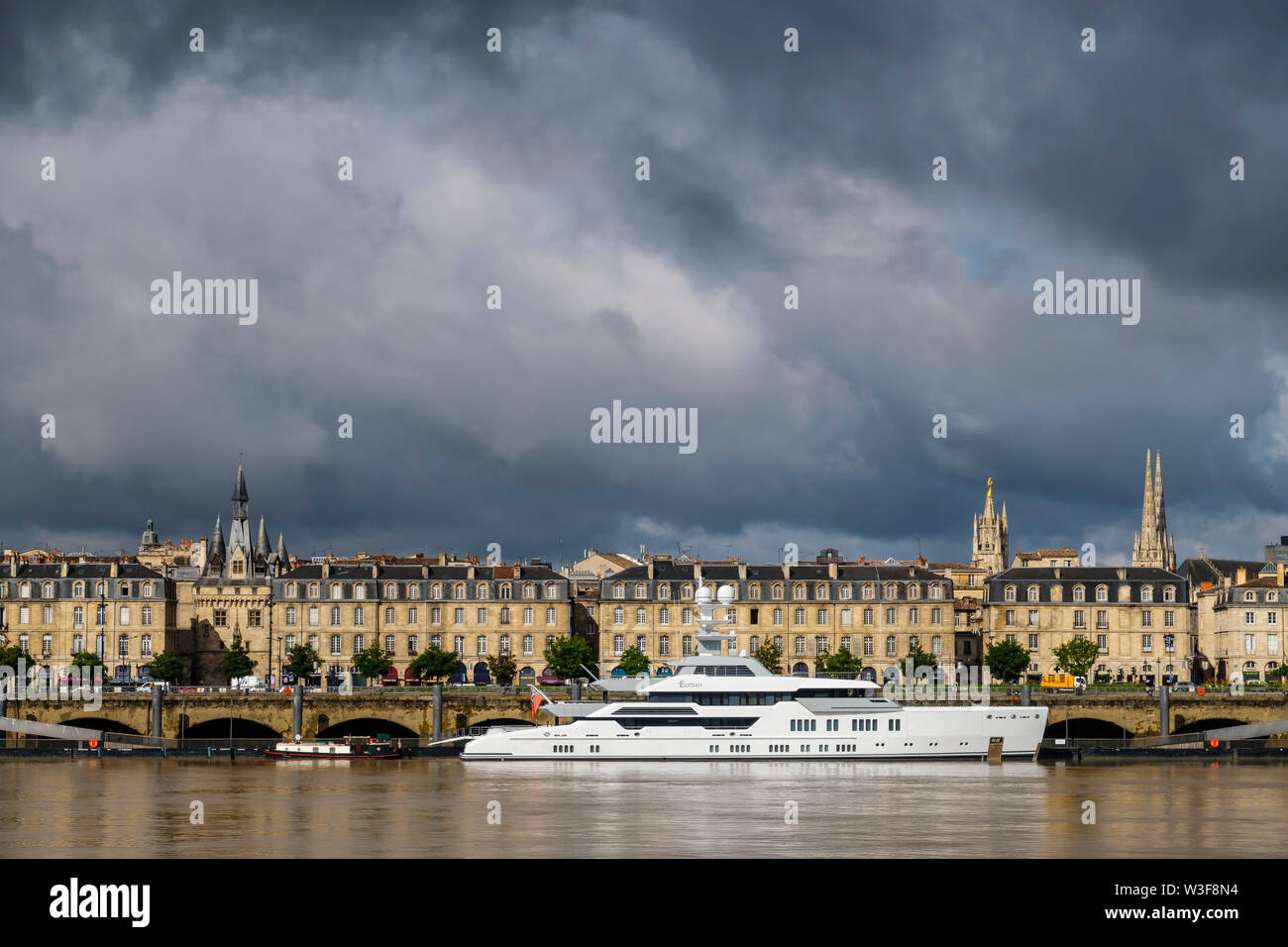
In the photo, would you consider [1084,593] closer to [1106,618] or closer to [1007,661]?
[1106,618]

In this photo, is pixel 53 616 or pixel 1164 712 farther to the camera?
pixel 53 616

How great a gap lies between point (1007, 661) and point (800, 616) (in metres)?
15.8

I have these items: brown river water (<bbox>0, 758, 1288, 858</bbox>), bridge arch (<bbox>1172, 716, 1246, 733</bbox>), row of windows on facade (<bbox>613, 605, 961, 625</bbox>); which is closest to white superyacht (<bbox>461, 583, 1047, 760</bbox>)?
brown river water (<bbox>0, 758, 1288, 858</bbox>)

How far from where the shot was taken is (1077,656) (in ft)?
410

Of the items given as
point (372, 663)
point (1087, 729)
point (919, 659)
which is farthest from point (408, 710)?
point (1087, 729)

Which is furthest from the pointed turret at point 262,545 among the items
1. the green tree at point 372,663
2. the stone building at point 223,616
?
the green tree at point 372,663

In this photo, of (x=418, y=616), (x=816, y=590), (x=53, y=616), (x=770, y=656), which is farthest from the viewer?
(x=53, y=616)

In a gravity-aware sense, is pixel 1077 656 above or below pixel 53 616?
below

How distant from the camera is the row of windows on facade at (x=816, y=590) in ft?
431

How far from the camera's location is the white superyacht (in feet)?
267

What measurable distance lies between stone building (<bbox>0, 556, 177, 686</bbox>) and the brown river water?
162 ft
